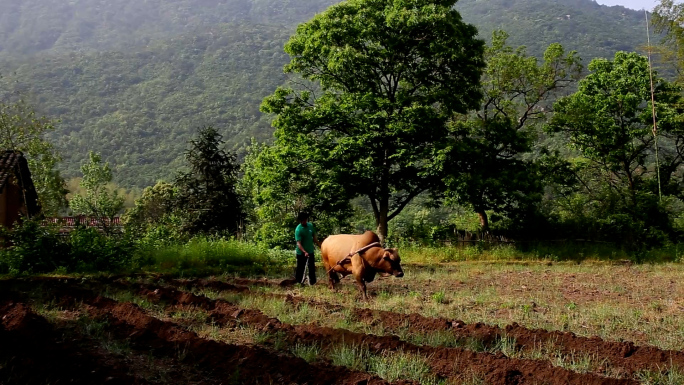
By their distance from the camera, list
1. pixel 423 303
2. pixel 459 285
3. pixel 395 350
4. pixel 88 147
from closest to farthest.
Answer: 1. pixel 395 350
2. pixel 423 303
3. pixel 459 285
4. pixel 88 147

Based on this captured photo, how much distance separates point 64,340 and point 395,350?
14.7 ft

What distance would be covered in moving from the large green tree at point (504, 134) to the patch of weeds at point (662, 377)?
17.9 meters

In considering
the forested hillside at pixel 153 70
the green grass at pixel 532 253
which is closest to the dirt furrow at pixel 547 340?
the green grass at pixel 532 253

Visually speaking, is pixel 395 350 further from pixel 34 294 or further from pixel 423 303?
pixel 34 294

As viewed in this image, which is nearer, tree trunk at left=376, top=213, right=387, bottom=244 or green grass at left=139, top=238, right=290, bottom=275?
green grass at left=139, top=238, right=290, bottom=275

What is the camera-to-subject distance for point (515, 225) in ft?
92.3

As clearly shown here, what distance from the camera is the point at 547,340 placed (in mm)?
7965

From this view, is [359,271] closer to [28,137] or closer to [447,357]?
[447,357]

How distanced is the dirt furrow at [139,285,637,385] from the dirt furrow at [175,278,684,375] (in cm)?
113

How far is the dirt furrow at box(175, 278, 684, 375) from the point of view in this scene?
696 cm

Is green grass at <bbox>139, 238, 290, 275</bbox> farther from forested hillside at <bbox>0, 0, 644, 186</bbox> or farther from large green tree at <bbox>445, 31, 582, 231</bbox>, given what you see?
forested hillside at <bbox>0, 0, 644, 186</bbox>

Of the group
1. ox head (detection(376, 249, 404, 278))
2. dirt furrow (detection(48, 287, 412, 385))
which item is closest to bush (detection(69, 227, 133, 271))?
ox head (detection(376, 249, 404, 278))

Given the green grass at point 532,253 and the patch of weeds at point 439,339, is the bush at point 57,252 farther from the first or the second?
the patch of weeds at point 439,339

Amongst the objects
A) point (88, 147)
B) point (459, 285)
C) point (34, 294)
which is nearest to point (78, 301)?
point (34, 294)
